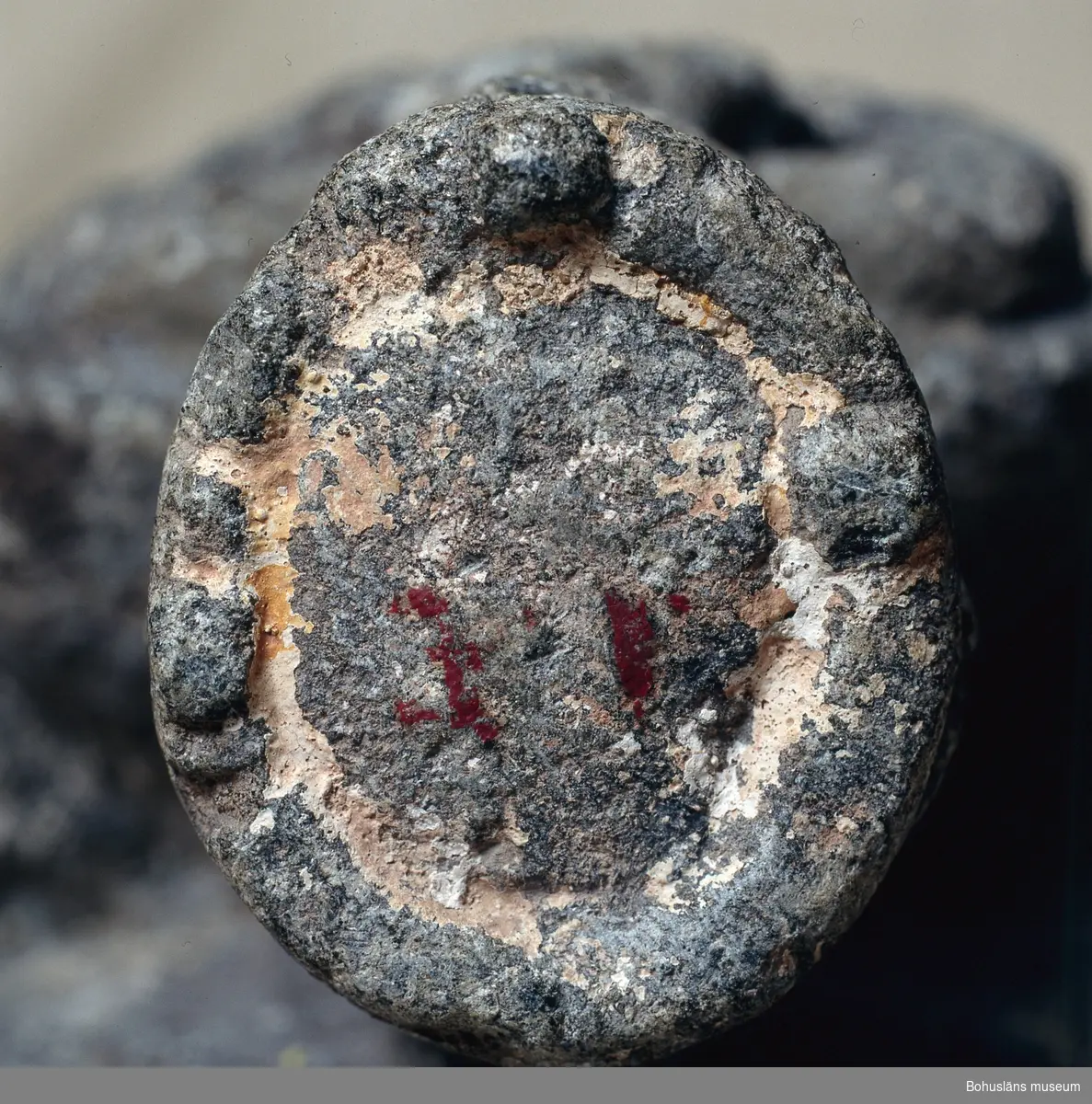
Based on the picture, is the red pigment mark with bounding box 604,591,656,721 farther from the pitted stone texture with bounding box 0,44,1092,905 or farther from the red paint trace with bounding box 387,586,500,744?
the pitted stone texture with bounding box 0,44,1092,905

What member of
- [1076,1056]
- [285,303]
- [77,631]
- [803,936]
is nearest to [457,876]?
[803,936]

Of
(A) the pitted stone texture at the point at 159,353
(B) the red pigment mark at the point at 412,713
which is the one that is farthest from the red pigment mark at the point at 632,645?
(A) the pitted stone texture at the point at 159,353

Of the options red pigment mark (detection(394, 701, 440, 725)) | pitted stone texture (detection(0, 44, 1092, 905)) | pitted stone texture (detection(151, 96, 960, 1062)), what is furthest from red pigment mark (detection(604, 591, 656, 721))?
pitted stone texture (detection(0, 44, 1092, 905))

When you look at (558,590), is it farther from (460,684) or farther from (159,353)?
(159,353)

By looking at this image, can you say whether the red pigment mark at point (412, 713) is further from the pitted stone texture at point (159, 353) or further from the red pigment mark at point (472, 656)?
the pitted stone texture at point (159, 353)

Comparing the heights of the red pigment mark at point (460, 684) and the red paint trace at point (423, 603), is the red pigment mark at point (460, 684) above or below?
below

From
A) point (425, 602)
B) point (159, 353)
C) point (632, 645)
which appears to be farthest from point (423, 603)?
point (159, 353)

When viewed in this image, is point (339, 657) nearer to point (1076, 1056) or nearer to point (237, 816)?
point (237, 816)
